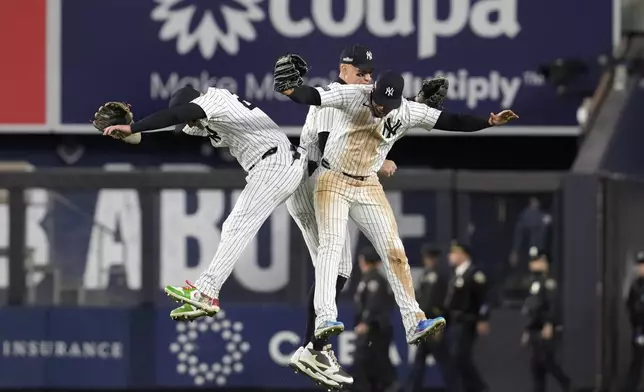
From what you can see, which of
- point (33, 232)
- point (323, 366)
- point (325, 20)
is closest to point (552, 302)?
point (325, 20)

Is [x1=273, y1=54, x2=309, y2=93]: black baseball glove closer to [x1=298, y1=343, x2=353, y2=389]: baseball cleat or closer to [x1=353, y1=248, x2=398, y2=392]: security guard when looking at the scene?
[x1=298, y1=343, x2=353, y2=389]: baseball cleat

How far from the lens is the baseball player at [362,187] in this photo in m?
11.9

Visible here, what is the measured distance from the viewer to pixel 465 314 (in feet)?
74.3

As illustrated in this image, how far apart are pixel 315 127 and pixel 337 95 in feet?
2.29

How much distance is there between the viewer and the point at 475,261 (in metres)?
22.8

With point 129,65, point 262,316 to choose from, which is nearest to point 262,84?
point 129,65

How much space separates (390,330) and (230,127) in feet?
37.6

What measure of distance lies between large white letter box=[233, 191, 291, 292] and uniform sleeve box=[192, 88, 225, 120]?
37.9 feet

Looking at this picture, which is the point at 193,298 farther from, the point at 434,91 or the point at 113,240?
the point at 113,240

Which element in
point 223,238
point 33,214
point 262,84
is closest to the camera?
point 223,238

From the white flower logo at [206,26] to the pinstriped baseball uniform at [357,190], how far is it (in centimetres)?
1385

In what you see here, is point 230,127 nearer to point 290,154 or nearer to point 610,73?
point 290,154

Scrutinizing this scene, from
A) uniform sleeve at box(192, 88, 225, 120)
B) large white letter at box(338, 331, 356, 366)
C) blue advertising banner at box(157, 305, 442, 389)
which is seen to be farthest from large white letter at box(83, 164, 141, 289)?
uniform sleeve at box(192, 88, 225, 120)

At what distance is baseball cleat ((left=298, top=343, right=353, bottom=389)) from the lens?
40.9ft
